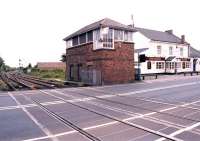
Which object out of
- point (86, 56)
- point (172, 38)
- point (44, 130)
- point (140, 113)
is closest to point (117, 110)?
point (140, 113)

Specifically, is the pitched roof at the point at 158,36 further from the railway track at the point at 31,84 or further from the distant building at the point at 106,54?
the railway track at the point at 31,84

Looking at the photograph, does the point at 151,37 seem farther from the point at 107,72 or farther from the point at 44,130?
the point at 44,130

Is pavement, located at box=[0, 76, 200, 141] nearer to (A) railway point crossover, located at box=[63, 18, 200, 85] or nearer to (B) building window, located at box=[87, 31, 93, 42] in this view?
(A) railway point crossover, located at box=[63, 18, 200, 85]

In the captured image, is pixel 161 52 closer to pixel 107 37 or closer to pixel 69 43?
pixel 69 43

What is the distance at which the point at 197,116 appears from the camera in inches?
428

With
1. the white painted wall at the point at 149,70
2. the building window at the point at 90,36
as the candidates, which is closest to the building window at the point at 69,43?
the building window at the point at 90,36

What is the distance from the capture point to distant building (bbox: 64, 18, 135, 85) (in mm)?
28938

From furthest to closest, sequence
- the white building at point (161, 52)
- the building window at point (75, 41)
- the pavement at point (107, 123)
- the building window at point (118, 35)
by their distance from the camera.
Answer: the white building at point (161, 52), the building window at point (75, 41), the building window at point (118, 35), the pavement at point (107, 123)

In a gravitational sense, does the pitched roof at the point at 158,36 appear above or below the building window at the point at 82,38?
above

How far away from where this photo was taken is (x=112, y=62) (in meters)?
29.5

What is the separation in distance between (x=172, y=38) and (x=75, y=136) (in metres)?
49.5

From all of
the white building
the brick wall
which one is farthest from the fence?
the white building

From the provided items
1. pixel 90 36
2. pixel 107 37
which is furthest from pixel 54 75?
pixel 107 37

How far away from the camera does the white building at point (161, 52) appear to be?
150 ft
